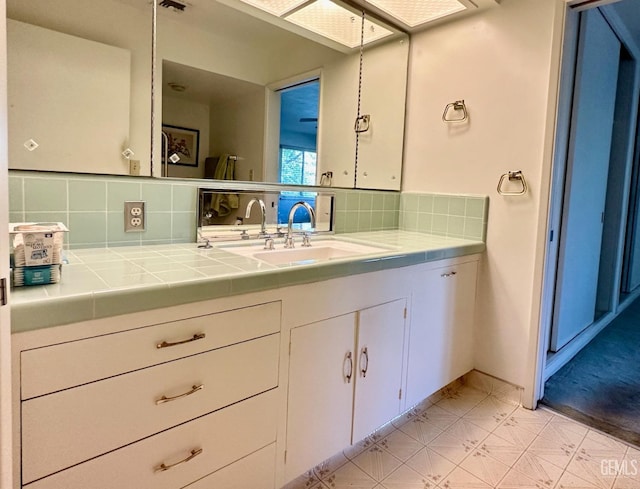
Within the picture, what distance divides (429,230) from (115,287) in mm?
1882


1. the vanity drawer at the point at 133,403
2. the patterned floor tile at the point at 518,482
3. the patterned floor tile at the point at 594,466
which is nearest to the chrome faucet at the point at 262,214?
the vanity drawer at the point at 133,403

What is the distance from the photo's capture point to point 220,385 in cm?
112

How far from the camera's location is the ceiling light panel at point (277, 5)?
184cm

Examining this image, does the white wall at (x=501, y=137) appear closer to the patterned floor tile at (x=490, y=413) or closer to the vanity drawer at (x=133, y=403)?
the patterned floor tile at (x=490, y=413)

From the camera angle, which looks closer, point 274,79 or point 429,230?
point 274,79

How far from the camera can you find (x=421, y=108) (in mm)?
2400

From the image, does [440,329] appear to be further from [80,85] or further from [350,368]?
[80,85]

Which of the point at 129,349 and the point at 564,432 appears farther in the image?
the point at 564,432

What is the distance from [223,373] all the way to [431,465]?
3.34ft

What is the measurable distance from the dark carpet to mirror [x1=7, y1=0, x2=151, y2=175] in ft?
7.74

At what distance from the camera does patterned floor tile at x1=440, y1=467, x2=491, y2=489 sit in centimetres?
149

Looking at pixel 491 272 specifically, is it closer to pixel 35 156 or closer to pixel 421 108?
pixel 421 108

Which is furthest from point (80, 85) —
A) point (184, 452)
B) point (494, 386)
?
point (494, 386)

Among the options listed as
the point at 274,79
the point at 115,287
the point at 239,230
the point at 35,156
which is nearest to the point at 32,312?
the point at 115,287
